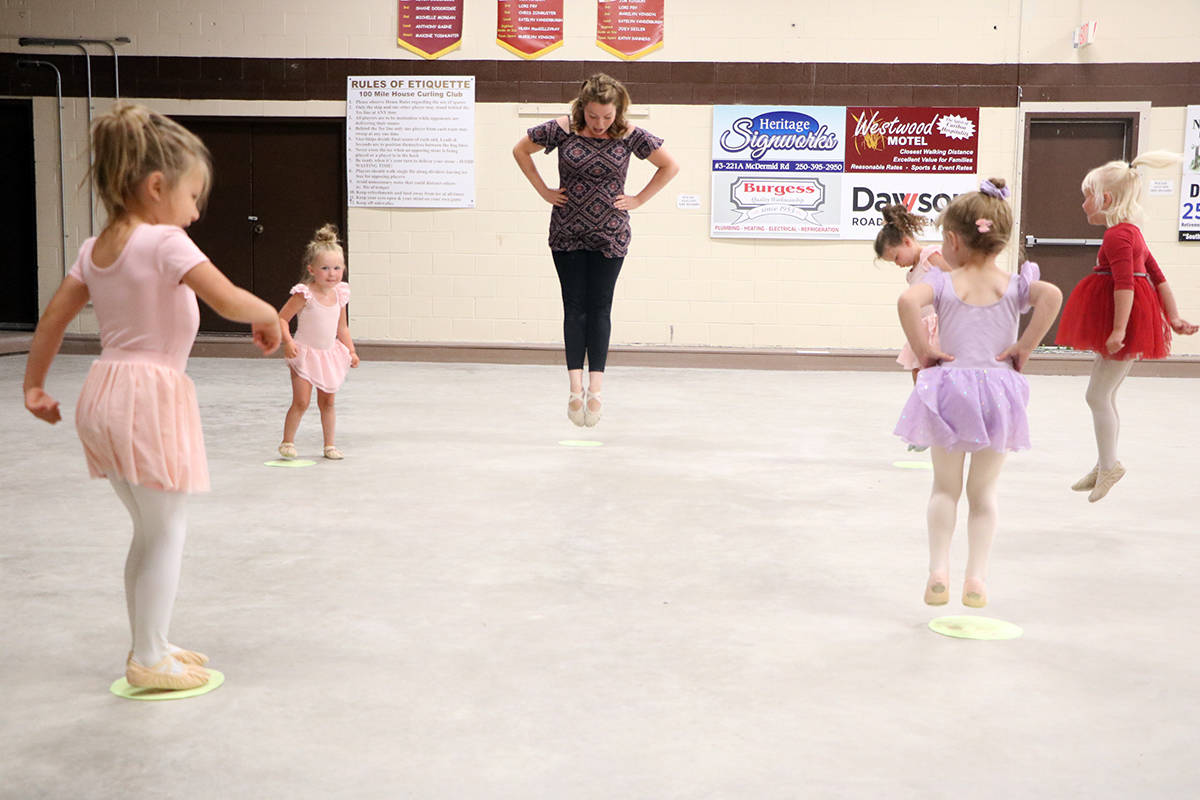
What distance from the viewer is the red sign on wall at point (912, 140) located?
29.1 feet

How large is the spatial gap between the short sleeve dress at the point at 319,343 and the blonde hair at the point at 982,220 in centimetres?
272

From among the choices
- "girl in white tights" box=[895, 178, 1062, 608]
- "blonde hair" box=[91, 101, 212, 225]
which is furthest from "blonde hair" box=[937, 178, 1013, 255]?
"blonde hair" box=[91, 101, 212, 225]

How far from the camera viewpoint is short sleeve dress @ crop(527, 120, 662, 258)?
4.29 meters

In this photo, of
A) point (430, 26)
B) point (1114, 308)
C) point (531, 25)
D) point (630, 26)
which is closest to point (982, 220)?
point (1114, 308)

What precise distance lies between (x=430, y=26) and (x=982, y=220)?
7343 millimetres

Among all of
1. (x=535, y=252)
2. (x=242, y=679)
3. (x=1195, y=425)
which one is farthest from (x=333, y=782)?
(x=535, y=252)

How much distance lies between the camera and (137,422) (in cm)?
195

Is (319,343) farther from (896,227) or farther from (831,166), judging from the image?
(831,166)

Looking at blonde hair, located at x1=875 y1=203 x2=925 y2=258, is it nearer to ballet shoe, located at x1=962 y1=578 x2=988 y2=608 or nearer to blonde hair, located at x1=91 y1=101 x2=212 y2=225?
ballet shoe, located at x1=962 y1=578 x2=988 y2=608

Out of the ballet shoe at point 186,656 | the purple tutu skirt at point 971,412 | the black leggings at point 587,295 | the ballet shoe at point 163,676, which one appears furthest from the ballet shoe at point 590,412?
the ballet shoe at point 163,676

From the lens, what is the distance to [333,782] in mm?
1689

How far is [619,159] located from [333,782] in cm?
307

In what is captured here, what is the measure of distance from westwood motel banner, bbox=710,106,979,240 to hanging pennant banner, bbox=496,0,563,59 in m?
1.47

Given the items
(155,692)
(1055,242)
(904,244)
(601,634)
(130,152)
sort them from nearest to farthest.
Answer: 1. (130,152)
2. (155,692)
3. (601,634)
4. (904,244)
5. (1055,242)
